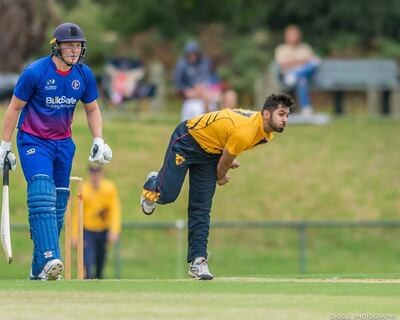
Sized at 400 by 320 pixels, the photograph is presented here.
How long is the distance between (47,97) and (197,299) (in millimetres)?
2997

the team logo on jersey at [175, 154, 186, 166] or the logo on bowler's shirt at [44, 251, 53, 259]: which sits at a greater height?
the team logo on jersey at [175, 154, 186, 166]

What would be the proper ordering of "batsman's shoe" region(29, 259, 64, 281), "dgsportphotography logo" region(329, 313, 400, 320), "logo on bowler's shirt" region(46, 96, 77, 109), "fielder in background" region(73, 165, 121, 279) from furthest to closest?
"fielder in background" region(73, 165, 121, 279), "logo on bowler's shirt" region(46, 96, 77, 109), "batsman's shoe" region(29, 259, 64, 281), "dgsportphotography logo" region(329, 313, 400, 320)

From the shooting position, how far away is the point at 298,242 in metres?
25.2

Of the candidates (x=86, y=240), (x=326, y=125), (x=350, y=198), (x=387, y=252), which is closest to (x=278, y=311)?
(x=86, y=240)

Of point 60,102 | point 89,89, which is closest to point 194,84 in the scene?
point 89,89

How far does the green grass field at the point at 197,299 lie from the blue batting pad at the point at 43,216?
518 millimetres

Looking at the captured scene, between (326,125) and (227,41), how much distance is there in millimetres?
12520

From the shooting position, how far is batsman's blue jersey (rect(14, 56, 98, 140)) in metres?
13.5

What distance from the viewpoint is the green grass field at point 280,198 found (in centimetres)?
2442

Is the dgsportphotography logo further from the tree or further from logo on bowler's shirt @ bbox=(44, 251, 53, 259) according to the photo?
the tree

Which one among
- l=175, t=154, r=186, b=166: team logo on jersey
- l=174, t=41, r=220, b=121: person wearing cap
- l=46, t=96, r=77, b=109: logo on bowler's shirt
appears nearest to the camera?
l=46, t=96, r=77, b=109: logo on bowler's shirt

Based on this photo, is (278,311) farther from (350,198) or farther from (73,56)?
(350,198)

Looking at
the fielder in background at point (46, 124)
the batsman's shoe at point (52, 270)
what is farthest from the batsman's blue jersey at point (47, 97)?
the batsman's shoe at point (52, 270)

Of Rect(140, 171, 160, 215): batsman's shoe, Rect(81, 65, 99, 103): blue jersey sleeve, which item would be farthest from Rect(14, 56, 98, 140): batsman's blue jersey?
Rect(140, 171, 160, 215): batsman's shoe
